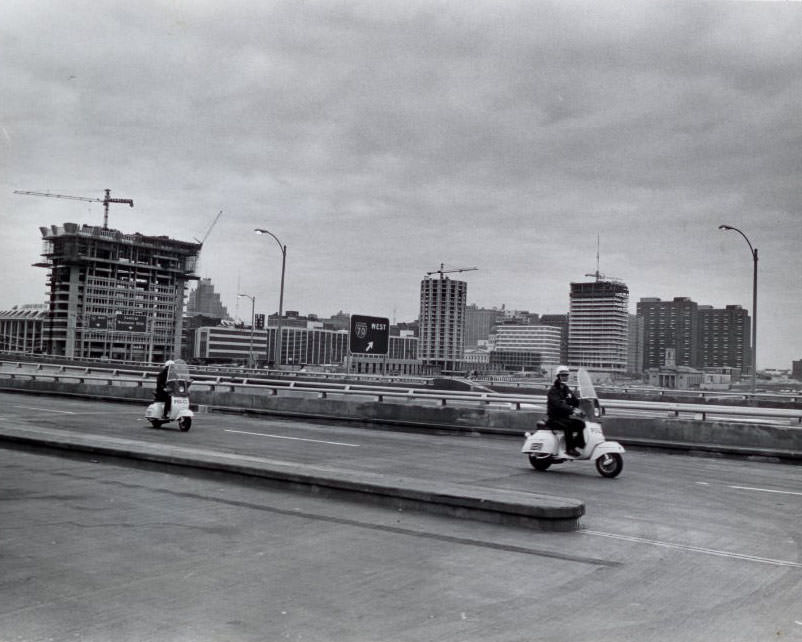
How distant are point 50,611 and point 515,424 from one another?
20164 millimetres

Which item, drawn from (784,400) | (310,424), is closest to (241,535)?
(310,424)

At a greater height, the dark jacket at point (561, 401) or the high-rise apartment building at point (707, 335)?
the high-rise apartment building at point (707, 335)

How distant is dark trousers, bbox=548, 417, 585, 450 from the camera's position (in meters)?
13.9

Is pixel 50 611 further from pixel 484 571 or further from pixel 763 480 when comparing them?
pixel 763 480

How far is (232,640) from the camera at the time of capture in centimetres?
504

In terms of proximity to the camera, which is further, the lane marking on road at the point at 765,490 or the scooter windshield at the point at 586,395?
the scooter windshield at the point at 586,395

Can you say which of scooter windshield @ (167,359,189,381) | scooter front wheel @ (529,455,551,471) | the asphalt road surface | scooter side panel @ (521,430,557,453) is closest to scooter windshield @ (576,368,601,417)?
scooter side panel @ (521,430,557,453)

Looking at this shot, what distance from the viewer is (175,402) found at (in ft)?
70.7

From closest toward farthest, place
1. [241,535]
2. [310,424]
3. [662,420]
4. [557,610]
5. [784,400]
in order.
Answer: [557,610] < [241,535] < [662,420] < [310,424] < [784,400]

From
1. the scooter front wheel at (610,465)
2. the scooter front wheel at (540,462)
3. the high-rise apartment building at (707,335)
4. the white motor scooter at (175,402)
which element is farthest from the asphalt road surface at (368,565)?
the high-rise apartment building at (707,335)

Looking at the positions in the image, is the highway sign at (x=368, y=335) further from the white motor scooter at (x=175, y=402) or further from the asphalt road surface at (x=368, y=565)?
the asphalt road surface at (x=368, y=565)

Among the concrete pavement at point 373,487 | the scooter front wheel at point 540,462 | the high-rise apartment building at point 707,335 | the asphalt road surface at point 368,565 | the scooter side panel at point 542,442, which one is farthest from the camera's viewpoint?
the high-rise apartment building at point 707,335

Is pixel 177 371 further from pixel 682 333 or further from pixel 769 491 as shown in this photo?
pixel 682 333

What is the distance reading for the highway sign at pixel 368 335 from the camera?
37.9 m
